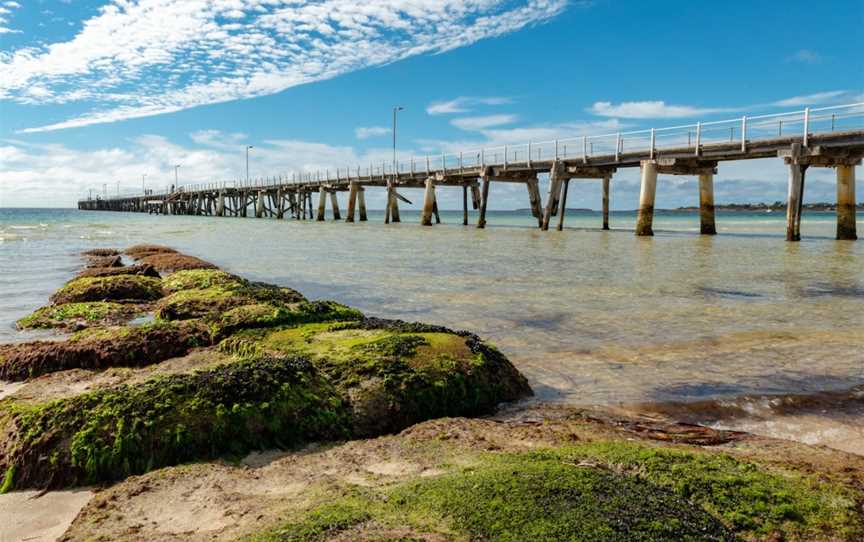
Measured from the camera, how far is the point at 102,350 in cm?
557

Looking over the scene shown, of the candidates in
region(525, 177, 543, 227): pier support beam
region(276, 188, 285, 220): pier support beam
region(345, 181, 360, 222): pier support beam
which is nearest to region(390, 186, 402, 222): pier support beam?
region(345, 181, 360, 222): pier support beam

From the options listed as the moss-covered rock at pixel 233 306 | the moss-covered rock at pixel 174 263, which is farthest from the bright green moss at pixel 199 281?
the moss-covered rock at pixel 174 263

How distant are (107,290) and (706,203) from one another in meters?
30.1

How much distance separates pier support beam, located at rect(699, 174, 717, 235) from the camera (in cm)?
3028

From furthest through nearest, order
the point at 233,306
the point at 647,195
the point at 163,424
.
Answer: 1. the point at 647,195
2. the point at 233,306
3. the point at 163,424

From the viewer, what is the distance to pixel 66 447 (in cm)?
339

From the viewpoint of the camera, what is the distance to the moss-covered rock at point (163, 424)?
11.0ft

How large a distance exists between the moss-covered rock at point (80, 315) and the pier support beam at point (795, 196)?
24.8m

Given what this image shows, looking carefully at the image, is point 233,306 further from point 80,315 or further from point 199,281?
point 199,281

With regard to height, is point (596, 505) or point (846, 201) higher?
point (846, 201)

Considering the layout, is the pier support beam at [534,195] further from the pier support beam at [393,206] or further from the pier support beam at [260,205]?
the pier support beam at [260,205]

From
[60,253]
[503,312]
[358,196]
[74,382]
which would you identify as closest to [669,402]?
[503,312]

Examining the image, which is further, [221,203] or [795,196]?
[221,203]

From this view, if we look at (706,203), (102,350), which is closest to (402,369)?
(102,350)
